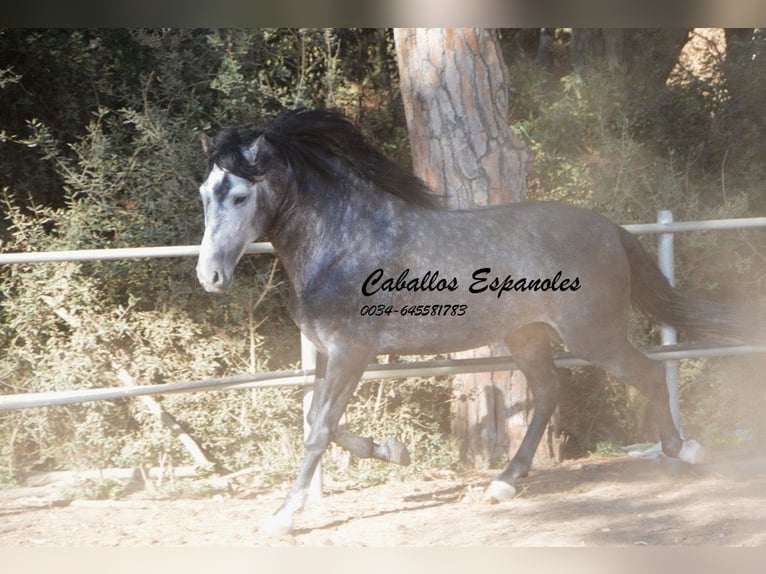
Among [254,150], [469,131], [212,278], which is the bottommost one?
[212,278]

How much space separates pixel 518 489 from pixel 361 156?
4.63 feet

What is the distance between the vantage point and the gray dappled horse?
3090 millimetres

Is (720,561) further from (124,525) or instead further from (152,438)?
(152,438)

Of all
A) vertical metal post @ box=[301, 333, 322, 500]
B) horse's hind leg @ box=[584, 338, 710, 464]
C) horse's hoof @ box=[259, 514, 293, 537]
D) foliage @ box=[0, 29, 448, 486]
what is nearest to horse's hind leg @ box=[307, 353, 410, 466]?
vertical metal post @ box=[301, 333, 322, 500]

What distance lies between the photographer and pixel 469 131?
146 inches

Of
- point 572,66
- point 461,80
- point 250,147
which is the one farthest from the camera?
point 572,66

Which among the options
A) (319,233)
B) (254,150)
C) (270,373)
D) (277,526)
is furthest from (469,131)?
(277,526)

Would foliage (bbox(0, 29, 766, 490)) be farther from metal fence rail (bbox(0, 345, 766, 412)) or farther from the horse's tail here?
the horse's tail

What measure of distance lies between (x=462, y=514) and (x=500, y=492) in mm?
168

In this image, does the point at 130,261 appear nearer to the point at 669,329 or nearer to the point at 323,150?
the point at 323,150

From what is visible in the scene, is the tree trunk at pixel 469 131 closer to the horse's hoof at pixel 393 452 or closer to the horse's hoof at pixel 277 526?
the horse's hoof at pixel 393 452

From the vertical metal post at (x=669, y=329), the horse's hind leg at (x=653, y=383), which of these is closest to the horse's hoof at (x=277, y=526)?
the horse's hind leg at (x=653, y=383)

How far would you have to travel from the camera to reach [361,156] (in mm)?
3240
